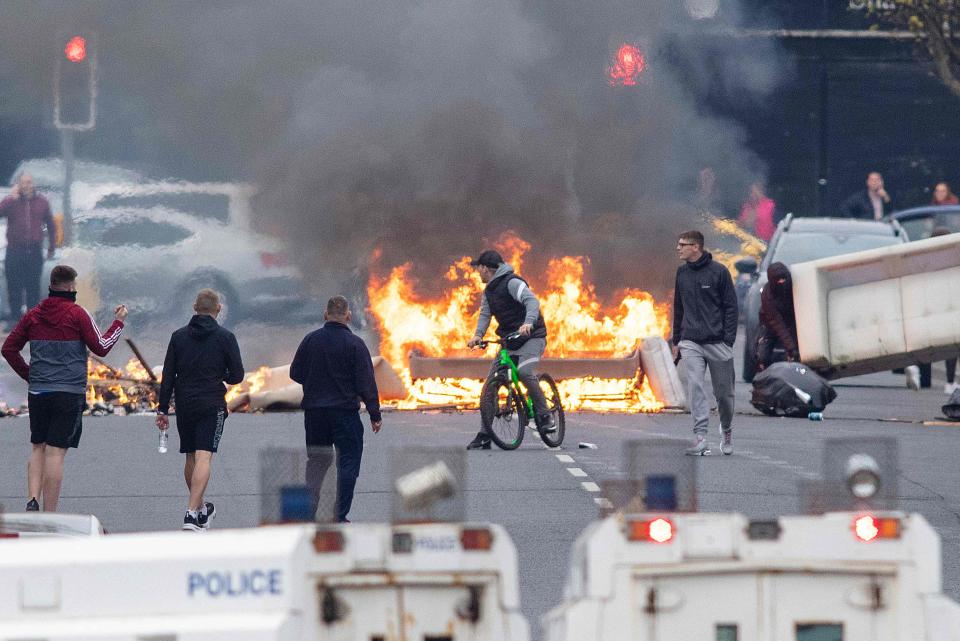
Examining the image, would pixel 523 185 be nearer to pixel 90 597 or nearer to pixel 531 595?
pixel 531 595

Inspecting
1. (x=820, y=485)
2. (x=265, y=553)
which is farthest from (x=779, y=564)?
(x=265, y=553)

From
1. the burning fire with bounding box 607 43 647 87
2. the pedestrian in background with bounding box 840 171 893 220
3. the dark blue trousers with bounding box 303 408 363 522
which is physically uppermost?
the burning fire with bounding box 607 43 647 87

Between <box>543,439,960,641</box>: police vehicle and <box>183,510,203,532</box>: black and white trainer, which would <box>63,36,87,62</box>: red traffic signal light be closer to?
<box>183,510,203,532</box>: black and white trainer

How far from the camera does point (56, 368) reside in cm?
1135

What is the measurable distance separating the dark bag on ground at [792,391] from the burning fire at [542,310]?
1.19 m

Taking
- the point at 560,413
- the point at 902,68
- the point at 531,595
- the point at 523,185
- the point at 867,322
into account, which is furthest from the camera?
the point at 902,68

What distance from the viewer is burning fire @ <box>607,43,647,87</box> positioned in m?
24.8

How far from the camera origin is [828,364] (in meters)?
20.1

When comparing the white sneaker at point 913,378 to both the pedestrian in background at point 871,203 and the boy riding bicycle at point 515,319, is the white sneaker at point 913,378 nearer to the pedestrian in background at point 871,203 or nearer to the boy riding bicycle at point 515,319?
the pedestrian in background at point 871,203

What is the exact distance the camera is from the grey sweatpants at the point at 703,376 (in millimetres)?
15047

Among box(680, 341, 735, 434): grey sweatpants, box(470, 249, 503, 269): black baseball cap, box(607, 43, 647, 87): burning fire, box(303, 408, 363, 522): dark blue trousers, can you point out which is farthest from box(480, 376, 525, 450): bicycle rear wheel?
box(607, 43, 647, 87): burning fire

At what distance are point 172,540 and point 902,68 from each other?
112 ft

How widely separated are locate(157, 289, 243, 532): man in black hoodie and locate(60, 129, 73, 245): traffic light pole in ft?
45.0

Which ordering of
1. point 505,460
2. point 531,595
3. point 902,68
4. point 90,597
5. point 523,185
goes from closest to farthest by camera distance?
point 90,597 < point 531,595 < point 505,460 < point 523,185 < point 902,68
